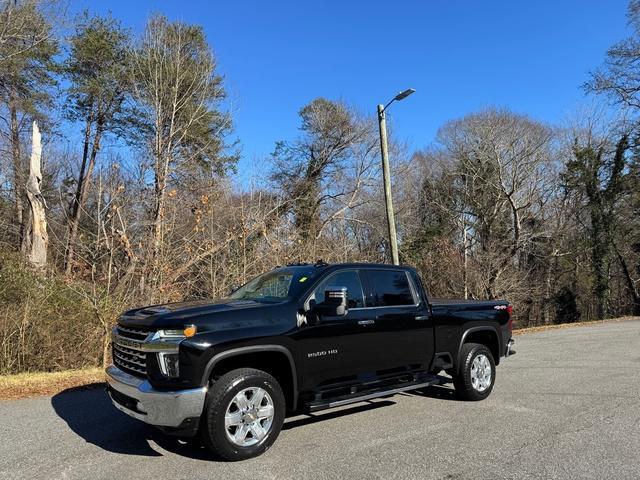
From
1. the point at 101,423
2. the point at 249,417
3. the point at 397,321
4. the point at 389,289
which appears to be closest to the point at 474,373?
the point at 397,321

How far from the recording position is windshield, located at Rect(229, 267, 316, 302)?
19.1 ft

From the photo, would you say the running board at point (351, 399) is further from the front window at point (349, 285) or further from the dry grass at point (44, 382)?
the dry grass at point (44, 382)

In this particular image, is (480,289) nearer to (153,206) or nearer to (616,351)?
(616,351)

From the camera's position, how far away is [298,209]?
25.3m

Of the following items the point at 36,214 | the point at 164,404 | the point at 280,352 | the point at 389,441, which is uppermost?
the point at 36,214

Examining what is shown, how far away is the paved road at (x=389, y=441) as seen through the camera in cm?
463

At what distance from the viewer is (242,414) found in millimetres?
4930

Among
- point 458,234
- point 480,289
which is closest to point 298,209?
point 480,289

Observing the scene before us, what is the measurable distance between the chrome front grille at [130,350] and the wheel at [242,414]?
768 millimetres

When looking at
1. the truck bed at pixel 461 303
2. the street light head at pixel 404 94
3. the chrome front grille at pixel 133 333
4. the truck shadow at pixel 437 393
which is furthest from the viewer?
the street light head at pixel 404 94

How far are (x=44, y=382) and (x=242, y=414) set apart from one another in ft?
17.0

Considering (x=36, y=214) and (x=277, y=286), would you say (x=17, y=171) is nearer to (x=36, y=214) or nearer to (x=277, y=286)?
(x=36, y=214)

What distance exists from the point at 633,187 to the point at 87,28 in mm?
32979

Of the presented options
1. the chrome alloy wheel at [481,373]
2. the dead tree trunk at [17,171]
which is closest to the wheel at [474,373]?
the chrome alloy wheel at [481,373]
